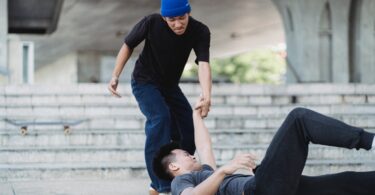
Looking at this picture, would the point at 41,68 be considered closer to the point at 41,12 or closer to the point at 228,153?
the point at 41,12

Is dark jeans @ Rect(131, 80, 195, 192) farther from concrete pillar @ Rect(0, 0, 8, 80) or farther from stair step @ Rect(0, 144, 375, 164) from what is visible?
concrete pillar @ Rect(0, 0, 8, 80)

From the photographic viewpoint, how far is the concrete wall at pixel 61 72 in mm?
48759

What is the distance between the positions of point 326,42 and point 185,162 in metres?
22.9

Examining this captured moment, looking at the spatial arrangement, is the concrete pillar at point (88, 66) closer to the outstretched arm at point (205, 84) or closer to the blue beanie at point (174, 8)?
the outstretched arm at point (205, 84)

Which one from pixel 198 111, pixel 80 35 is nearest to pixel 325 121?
pixel 198 111

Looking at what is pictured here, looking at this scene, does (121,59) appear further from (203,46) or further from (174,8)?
(174,8)

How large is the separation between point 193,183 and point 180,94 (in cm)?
181

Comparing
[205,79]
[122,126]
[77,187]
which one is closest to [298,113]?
[205,79]

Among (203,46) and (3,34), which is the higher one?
(203,46)

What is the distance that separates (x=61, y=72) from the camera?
172 feet

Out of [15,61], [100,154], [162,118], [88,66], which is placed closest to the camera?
[162,118]

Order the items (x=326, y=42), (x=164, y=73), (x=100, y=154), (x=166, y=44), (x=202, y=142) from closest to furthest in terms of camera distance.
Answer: (x=202, y=142)
(x=166, y=44)
(x=164, y=73)
(x=100, y=154)
(x=326, y=42)

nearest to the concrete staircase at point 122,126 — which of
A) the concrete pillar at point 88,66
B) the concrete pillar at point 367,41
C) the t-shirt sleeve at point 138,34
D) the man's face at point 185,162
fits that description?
the t-shirt sleeve at point 138,34

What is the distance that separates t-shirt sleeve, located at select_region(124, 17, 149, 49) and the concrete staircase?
3125 mm
